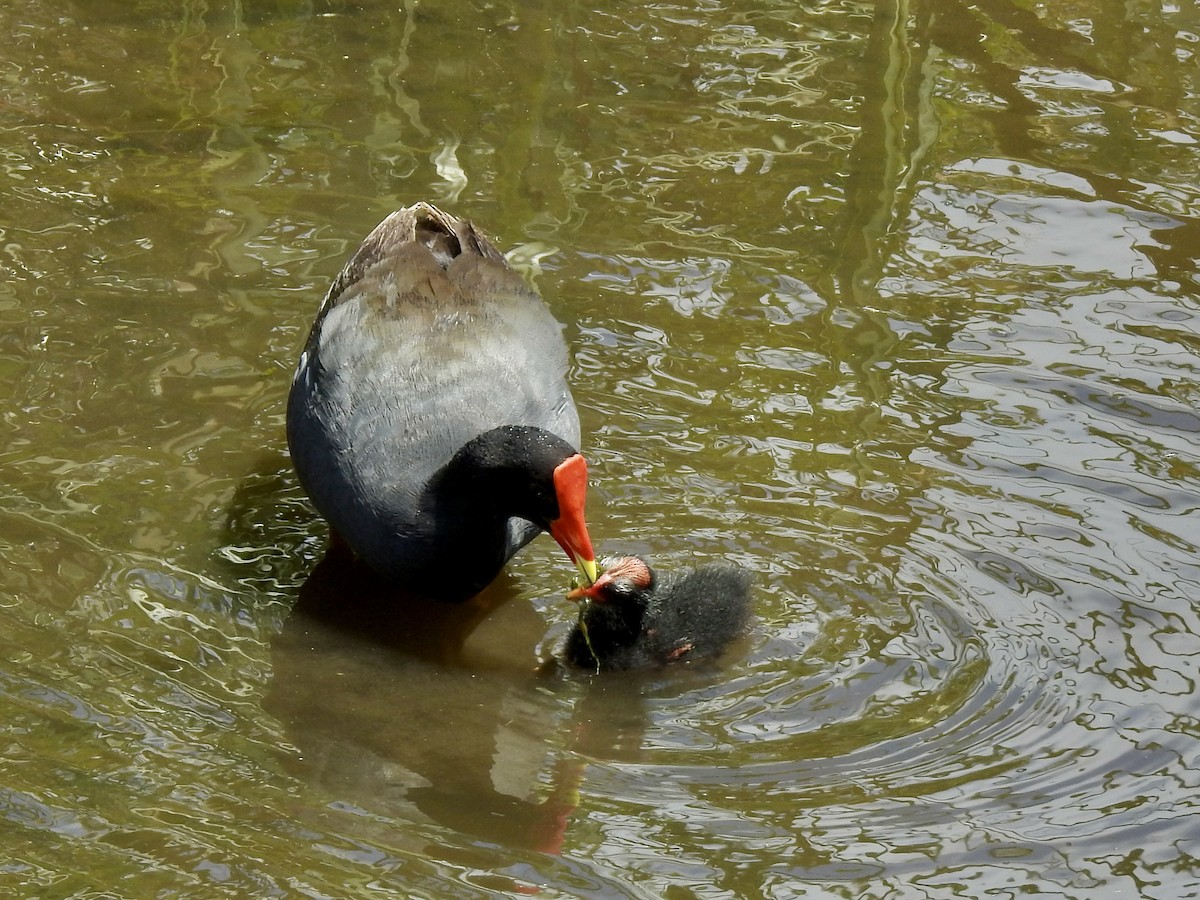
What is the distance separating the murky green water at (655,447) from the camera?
3588 millimetres

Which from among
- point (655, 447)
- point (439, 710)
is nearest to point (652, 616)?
point (439, 710)

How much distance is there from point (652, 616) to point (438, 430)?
80 cm

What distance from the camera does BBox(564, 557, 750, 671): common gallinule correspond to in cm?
418

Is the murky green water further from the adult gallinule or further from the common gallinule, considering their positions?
the adult gallinule

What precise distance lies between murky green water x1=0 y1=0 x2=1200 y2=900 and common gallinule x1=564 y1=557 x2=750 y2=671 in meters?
0.08

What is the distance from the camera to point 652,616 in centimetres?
425

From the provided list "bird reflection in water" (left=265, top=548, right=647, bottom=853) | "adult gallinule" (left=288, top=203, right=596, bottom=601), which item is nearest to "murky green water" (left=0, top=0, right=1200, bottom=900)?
"bird reflection in water" (left=265, top=548, right=647, bottom=853)

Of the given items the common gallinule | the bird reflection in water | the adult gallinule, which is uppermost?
the adult gallinule

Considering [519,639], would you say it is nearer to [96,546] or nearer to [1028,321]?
[96,546]

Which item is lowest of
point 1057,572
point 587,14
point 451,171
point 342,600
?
point 342,600

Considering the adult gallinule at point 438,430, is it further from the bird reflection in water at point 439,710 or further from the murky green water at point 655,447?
the murky green water at point 655,447

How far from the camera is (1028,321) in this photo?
5.79 meters

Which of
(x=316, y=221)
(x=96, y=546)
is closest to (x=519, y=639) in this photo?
(x=96, y=546)

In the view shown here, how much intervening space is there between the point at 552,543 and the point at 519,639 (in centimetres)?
50
